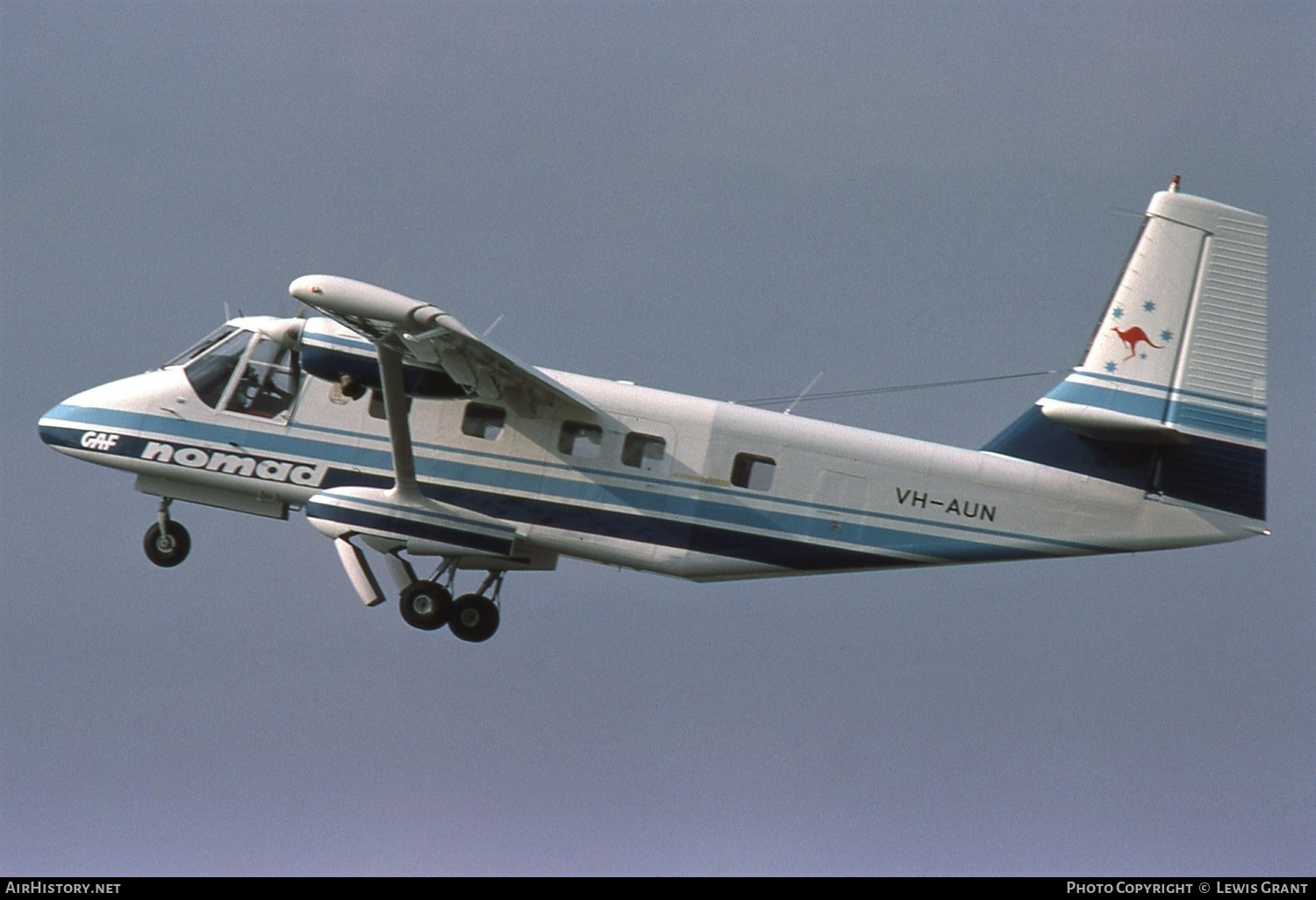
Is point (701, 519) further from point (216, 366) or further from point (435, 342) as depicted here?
point (216, 366)

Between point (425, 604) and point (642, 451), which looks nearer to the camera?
point (642, 451)

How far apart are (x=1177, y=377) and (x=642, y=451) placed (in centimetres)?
559

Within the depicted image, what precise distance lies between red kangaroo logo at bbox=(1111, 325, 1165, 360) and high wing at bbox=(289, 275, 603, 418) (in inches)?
218

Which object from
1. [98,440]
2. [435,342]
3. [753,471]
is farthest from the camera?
[98,440]

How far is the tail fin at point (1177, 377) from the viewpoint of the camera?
22.4 metres

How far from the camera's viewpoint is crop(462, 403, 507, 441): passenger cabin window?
23000 mm

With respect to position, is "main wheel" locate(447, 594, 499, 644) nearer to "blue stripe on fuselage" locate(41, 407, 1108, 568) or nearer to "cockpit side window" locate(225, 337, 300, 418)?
"blue stripe on fuselage" locate(41, 407, 1108, 568)

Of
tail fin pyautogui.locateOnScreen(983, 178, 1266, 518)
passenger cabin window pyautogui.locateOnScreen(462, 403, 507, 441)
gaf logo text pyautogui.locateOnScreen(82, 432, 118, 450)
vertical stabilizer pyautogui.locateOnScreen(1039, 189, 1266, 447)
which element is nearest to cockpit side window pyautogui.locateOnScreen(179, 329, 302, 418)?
gaf logo text pyautogui.locateOnScreen(82, 432, 118, 450)

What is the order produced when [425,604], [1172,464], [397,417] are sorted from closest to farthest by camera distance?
[397,417]
[1172,464]
[425,604]

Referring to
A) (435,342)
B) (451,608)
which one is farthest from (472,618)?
(435,342)

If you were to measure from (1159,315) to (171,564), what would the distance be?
11.2 meters

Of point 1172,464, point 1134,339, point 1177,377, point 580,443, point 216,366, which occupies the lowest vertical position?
point 580,443

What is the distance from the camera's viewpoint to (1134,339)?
2275 centimetres
